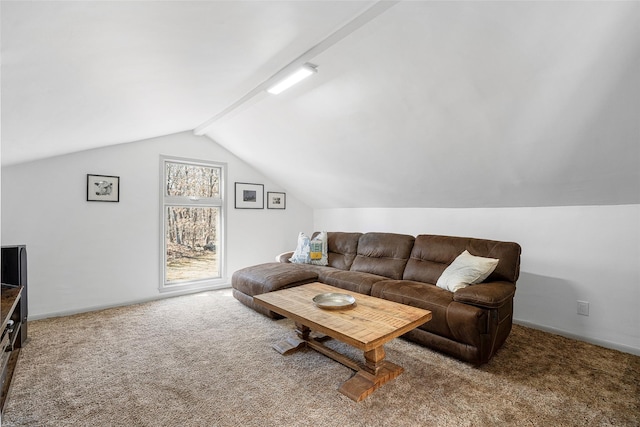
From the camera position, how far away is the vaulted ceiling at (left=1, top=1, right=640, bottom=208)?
1.47 metres

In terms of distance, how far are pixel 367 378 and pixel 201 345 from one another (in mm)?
1538

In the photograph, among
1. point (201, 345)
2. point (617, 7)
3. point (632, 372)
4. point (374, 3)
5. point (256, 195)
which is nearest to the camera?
point (617, 7)

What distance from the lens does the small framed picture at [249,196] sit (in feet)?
16.3

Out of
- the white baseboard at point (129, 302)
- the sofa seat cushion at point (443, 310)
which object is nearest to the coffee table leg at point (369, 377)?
the sofa seat cushion at point (443, 310)

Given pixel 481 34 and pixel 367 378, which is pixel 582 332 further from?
pixel 481 34

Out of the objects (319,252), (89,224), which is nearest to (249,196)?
(319,252)

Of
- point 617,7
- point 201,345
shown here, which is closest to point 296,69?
point 617,7

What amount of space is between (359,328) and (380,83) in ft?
6.00

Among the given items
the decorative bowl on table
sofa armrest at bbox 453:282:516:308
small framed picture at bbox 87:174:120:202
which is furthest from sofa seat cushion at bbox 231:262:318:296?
small framed picture at bbox 87:174:120:202

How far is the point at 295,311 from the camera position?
2318 mm

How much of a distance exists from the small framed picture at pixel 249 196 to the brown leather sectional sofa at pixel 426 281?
1152 millimetres

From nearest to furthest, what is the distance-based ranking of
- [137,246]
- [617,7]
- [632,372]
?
1. [617,7]
2. [632,372]
3. [137,246]

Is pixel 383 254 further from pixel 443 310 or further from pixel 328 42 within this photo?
pixel 328 42

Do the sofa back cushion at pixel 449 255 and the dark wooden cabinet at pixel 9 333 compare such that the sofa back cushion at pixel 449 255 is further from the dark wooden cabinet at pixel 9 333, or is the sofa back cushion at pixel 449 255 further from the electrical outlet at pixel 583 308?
the dark wooden cabinet at pixel 9 333
